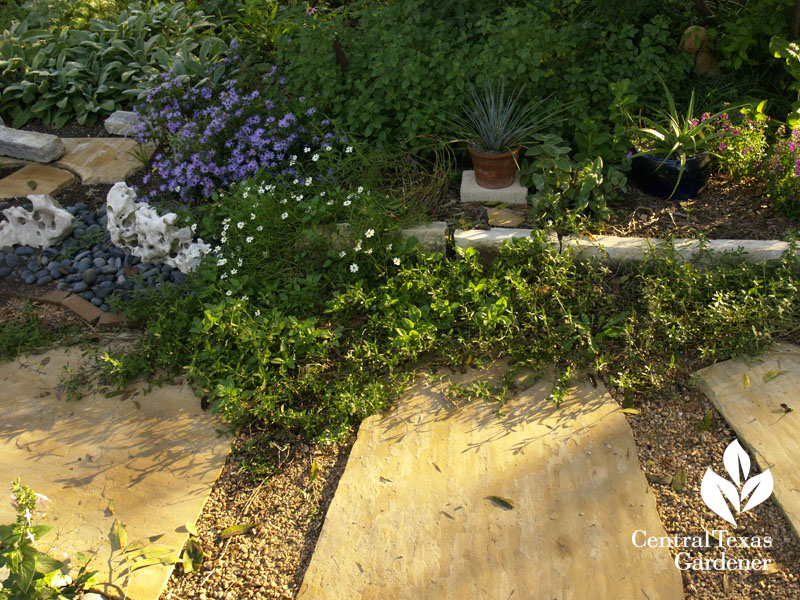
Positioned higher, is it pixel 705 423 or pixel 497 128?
pixel 497 128

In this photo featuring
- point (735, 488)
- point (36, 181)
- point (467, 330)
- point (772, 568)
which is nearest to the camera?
point (772, 568)

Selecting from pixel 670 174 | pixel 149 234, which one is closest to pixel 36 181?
pixel 149 234

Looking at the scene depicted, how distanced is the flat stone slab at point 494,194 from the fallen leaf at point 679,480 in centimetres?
181

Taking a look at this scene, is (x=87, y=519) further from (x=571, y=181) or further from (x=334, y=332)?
(x=571, y=181)

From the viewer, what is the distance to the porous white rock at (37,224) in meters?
4.05

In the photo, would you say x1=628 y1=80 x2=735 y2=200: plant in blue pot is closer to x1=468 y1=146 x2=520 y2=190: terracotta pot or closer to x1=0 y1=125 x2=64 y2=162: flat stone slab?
x1=468 y1=146 x2=520 y2=190: terracotta pot

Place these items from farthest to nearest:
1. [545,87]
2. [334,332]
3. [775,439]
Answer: [545,87] → [334,332] → [775,439]

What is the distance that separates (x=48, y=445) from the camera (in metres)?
2.84

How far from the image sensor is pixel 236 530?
2.48m

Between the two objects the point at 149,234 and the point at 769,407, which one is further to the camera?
the point at 149,234

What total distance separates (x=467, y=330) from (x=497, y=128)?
1297 mm

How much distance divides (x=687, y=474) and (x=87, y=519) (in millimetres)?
2378

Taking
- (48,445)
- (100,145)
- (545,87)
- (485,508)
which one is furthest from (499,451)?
(100,145)

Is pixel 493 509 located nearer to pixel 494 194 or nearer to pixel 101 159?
pixel 494 194
